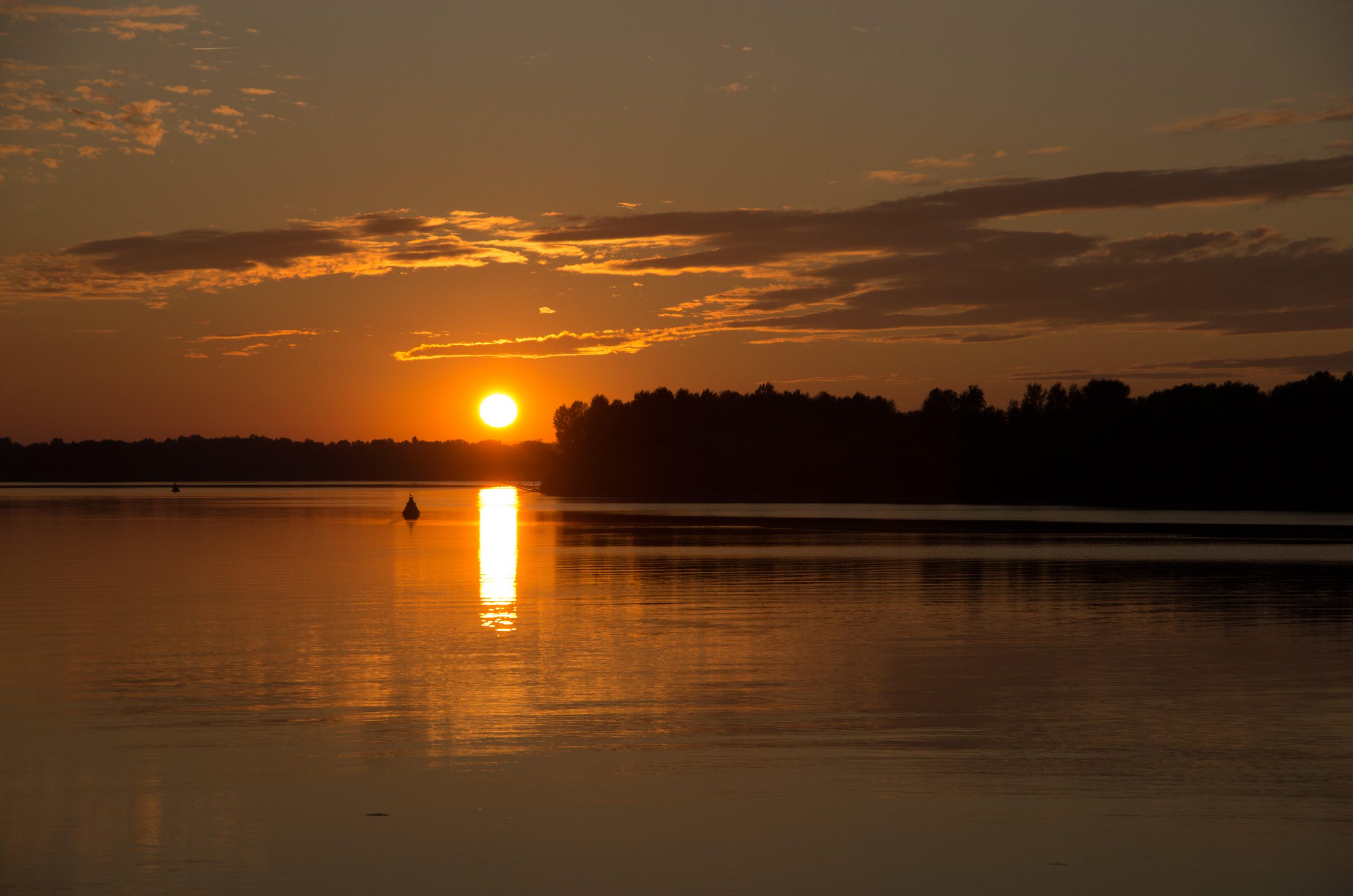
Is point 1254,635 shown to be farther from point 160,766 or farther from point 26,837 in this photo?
point 26,837

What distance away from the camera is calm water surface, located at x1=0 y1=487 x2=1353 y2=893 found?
1024cm

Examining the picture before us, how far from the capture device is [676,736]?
14.8 meters

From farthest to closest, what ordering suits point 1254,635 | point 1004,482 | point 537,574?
point 1004,482, point 537,574, point 1254,635

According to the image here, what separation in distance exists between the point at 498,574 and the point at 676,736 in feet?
84.9

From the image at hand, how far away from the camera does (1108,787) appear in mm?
12328

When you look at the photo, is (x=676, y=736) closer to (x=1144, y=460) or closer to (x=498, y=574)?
(x=498, y=574)

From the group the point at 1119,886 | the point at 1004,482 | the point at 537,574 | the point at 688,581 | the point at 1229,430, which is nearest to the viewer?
the point at 1119,886

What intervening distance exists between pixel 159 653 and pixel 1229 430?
134476 mm

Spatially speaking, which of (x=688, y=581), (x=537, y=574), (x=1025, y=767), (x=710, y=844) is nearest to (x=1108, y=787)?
(x=1025, y=767)

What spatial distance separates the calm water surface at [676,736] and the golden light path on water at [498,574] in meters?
0.51

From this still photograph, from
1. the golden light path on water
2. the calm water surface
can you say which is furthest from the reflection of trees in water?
the golden light path on water

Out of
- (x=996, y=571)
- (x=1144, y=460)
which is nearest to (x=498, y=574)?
(x=996, y=571)

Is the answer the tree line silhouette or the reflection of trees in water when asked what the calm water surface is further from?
the tree line silhouette

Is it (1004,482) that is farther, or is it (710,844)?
(1004,482)
